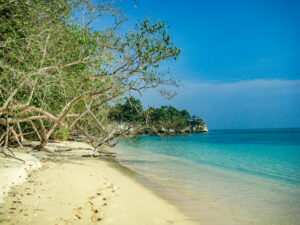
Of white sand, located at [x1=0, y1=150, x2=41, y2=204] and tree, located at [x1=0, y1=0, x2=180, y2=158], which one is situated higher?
tree, located at [x1=0, y1=0, x2=180, y2=158]

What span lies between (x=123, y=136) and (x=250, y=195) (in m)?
5.18

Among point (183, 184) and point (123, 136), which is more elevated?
point (123, 136)

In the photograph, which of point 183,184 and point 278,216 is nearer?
point 278,216

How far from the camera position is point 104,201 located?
162 inches

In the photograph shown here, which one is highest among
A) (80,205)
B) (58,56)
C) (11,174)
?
(58,56)

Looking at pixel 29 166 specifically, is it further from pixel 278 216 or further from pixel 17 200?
pixel 278 216

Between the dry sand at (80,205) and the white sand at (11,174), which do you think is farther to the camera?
the white sand at (11,174)

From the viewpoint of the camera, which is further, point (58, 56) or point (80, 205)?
point (58, 56)

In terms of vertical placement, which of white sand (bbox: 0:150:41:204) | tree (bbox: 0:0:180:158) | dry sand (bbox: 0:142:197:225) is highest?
tree (bbox: 0:0:180:158)

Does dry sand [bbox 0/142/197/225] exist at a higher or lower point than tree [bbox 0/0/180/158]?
lower

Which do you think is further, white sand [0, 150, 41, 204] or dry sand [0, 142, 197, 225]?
white sand [0, 150, 41, 204]

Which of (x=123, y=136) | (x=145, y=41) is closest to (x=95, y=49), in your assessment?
(x=145, y=41)

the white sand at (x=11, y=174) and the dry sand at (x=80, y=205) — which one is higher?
the white sand at (x=11, y=174)

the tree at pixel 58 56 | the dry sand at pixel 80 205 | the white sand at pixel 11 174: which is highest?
the tree at pixel 58 56
